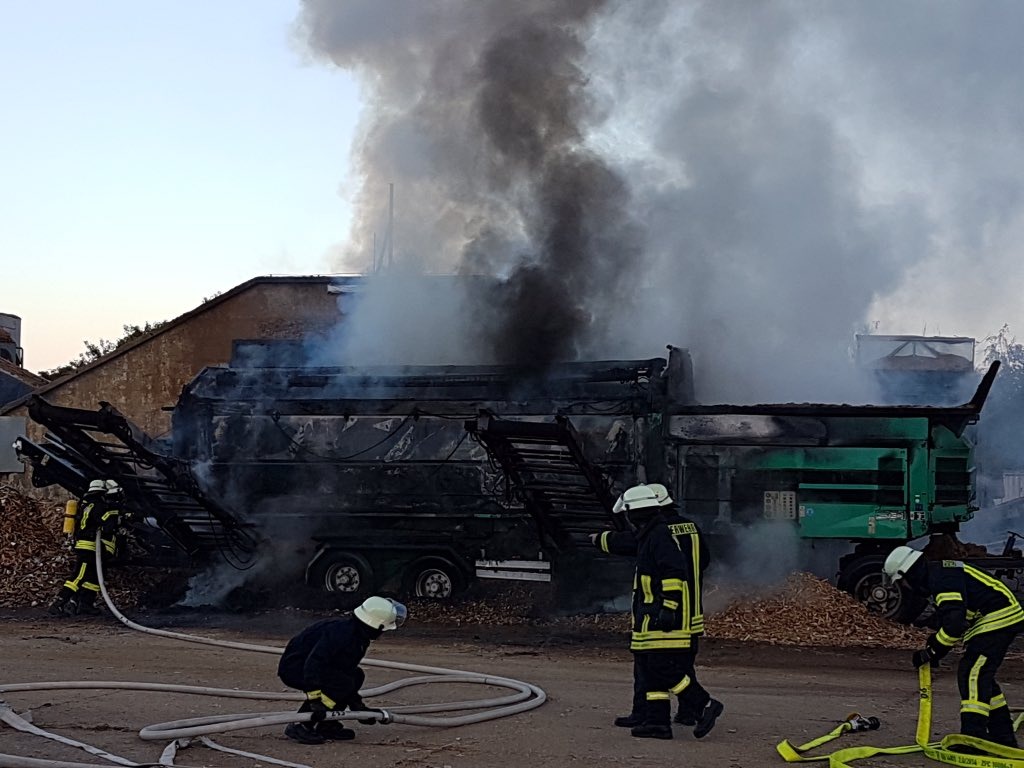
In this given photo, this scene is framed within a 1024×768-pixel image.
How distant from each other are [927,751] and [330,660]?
3.65 metres

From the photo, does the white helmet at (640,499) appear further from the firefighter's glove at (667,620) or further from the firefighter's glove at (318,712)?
the firefighter's glove at (318,712)

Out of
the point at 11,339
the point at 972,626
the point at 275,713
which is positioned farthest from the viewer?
the point at 11,339

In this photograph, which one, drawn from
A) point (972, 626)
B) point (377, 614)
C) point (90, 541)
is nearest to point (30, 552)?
point (90, 541)

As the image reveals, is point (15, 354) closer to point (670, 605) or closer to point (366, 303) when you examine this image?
point (366, 303)

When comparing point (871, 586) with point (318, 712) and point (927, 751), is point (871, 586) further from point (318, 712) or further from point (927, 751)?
point (318, 712)

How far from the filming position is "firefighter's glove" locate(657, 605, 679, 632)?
7699 mm

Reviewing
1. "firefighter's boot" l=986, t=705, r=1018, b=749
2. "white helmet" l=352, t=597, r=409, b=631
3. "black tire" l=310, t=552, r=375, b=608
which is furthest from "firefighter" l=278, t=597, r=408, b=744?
"black tire" l=310, t=552, r=375, b=608

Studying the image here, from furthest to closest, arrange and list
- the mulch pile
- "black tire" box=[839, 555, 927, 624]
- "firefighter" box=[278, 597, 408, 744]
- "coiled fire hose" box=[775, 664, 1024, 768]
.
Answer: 1. "black tire" box=[839, 555, 927, 624]
2. the mulch pile
3. "firefighter" box=[278, 597, 408, 744]
4. "coiled fire hose" box=[775, 664, 1024, 768]

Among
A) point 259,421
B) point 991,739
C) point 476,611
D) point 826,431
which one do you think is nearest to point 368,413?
point 259,421

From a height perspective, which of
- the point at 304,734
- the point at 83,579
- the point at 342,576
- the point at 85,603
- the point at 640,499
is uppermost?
the point at 640,499

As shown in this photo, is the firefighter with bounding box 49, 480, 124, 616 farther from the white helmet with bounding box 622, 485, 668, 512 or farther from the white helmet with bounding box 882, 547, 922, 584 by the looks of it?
the white helmet with bounding box 882, 547, 922, 584

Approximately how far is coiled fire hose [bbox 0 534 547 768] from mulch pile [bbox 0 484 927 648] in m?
4.34

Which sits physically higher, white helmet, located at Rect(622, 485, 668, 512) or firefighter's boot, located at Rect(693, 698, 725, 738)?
white helmet, located at Rect(622, 485, 668, 512)

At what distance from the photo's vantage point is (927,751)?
23.4 feet
